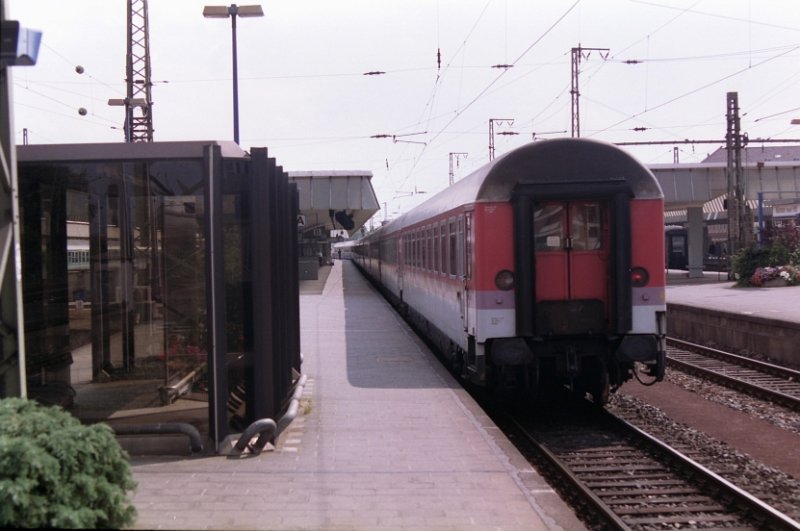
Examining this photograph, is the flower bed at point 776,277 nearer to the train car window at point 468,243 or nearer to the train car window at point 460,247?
the train car window at point 460,247

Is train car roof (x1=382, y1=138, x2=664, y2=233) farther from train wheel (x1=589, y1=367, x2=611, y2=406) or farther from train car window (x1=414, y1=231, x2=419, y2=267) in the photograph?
train car window (x1=414, y1=231, x2=419, y2=267)

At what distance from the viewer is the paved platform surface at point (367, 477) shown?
568 cm

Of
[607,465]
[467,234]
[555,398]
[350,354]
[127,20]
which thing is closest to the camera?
[607,465]

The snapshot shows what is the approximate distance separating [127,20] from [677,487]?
22.4 metres

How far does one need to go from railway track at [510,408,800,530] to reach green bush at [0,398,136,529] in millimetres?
3674

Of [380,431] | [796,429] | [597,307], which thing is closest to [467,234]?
[597,307]

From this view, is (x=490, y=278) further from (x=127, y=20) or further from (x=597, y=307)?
(x=127, y=20)

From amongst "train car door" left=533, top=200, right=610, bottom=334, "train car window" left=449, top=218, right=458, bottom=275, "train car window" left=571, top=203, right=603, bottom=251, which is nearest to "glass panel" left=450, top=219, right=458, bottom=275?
"train car window" left=449, top=218, right=458, bottom=275

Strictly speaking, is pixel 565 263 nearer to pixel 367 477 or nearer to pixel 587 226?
pixel 587 226

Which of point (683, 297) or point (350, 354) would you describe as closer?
point (350, 354)

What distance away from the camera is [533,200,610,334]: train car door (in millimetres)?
9852

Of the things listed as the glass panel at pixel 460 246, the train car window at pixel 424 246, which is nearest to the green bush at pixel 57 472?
the glass panel at pixel 460 246

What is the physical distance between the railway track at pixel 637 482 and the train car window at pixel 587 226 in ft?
7.00

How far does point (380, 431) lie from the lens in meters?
8.53
